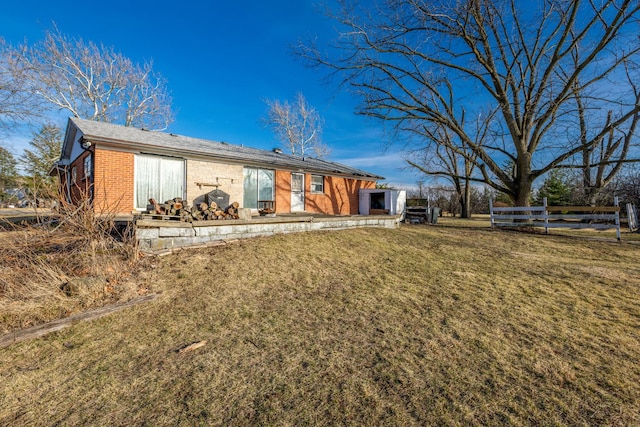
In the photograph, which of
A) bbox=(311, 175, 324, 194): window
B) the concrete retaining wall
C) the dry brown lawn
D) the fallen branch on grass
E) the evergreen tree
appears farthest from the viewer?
the evergreen tree

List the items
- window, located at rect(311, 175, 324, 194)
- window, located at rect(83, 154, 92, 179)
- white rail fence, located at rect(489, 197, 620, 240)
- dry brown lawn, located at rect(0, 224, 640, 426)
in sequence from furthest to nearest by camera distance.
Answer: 1. window, located at rect(311, 175, 324, 194)
2. white rail fence, located at rect(489, 197, 620, 240)
3. window, located at rect(83, 154, 92, 179)
4. dry brown lawn, located at rect(0, 224, 640, 426)

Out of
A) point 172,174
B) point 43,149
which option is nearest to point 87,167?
point 172,174

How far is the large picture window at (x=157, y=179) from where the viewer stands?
875 cm

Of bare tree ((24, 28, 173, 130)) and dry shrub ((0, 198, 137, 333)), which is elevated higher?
bare tree ((24, 28, 173, 130))

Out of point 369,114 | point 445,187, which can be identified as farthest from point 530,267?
point 445,187

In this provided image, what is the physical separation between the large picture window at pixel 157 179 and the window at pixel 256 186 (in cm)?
252

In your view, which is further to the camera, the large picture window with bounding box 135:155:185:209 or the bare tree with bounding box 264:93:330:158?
the bare tree with bounding box 264:93:330:158

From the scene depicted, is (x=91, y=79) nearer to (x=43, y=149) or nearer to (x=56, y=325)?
(x=43, y=149)

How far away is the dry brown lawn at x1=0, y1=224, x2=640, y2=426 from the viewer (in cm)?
190

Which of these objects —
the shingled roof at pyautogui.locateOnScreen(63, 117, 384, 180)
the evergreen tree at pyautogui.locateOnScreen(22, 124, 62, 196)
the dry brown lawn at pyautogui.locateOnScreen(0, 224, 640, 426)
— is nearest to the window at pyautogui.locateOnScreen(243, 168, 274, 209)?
the shingled roof at pyautogui.locateOnScreen(63, 117, 384, 180)

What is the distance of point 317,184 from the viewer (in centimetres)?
1409

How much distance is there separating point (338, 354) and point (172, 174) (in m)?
9.00

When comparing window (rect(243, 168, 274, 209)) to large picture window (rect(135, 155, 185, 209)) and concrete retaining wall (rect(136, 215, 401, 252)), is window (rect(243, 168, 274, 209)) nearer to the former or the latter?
large picture window (rect(135, 155, 185, 209))

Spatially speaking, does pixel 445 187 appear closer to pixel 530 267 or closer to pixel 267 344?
pixel 530 267
